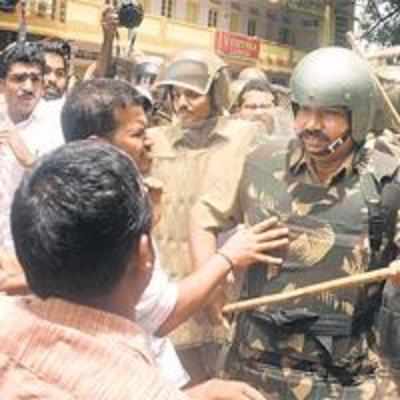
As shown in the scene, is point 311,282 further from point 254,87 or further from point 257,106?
point 254,87

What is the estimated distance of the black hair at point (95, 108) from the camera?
280 centimetres

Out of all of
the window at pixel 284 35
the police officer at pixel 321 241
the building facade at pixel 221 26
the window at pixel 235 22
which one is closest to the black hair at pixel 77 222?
the police officer at pixel 321 241

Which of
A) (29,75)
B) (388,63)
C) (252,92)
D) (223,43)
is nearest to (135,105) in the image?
(29,75)

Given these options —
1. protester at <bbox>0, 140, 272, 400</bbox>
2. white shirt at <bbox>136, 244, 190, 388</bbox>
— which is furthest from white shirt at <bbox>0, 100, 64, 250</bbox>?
protester at <bbox>0, 140, 272, 400</bbox>

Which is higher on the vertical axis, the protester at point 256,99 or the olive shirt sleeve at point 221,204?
the protester at point 256,99

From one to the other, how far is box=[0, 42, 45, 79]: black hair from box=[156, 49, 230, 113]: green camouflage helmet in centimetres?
86

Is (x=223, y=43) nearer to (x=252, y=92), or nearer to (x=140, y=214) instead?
(x=252, y=92)

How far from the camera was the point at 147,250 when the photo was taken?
5.83 ft

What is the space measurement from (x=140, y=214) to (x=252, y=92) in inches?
189

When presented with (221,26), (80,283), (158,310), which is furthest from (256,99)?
(221,26)

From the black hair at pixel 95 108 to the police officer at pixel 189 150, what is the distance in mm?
1079

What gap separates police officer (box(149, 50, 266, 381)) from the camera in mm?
4066

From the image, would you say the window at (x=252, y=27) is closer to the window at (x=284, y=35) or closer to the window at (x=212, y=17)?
the window at (x=284, y=35)

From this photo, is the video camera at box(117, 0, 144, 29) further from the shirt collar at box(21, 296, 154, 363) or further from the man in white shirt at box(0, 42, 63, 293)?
the shirt collar at box(21, 296, 154, 363)
